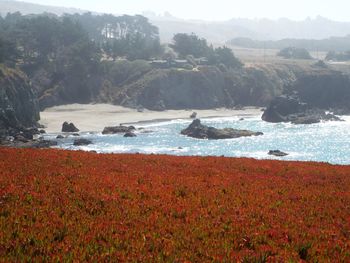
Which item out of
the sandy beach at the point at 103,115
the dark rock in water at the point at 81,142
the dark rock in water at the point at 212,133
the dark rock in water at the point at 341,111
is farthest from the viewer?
the dark rock in water at the point at 341,111

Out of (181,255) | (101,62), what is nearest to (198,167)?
(181,255)

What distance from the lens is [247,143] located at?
104625 millimetres

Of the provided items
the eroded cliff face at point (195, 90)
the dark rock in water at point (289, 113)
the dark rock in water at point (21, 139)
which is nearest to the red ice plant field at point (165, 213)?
the dark rock in water at point (21, 139)

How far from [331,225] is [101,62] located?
6686 inches

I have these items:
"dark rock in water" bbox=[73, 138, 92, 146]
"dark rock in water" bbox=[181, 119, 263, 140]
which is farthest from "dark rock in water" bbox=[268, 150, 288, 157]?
"dark rock in water" bbox=[73, 138, 92, 146]

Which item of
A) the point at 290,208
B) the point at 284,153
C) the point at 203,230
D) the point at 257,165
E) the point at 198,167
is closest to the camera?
the point at 203,230

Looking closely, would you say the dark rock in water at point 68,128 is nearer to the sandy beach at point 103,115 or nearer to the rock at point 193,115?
the sandy beach at point 103,115

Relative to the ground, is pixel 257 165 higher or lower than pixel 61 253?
lower

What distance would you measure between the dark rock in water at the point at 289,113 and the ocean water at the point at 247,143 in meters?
6.16

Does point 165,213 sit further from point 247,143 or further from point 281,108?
point 281,108

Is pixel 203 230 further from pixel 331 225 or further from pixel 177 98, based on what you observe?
pixel 177 98

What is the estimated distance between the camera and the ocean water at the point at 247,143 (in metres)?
91.7

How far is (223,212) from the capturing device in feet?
56.9

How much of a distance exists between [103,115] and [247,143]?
5752cm
